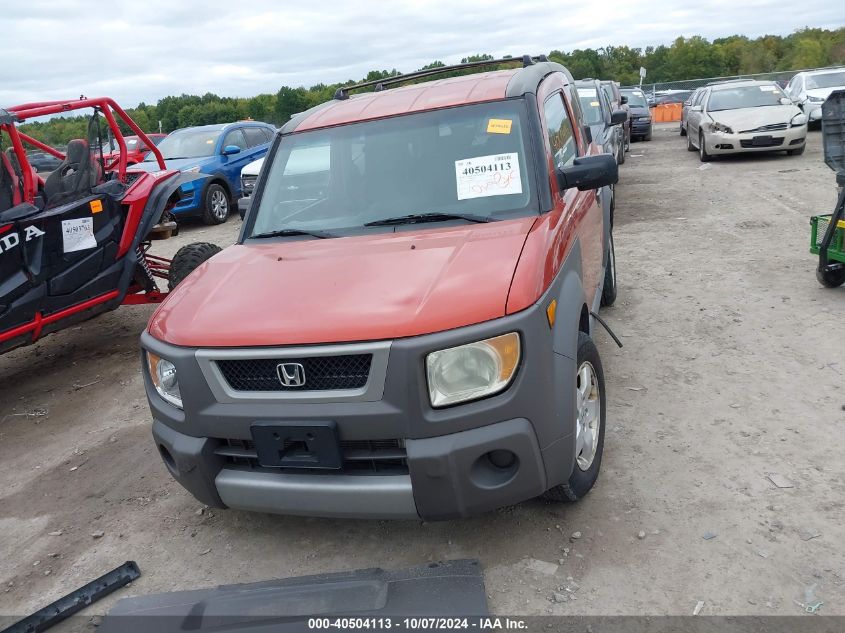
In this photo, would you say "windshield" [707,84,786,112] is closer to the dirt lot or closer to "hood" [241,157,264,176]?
"hood" [241,157,264,176]

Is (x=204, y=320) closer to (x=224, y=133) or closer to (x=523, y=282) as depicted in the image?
(x=523, y=282)

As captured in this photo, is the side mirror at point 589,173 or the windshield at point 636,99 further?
the windshield at point 636,99

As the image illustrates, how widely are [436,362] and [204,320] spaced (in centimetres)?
107

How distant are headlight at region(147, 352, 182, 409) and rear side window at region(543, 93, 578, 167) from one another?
2.19 metres

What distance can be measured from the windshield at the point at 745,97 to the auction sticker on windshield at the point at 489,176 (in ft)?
42.4

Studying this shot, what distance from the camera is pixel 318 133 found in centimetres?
419

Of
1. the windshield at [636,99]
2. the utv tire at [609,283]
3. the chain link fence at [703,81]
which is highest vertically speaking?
the chain link fence at [703,81]

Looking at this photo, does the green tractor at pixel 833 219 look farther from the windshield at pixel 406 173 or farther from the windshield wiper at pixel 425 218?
the windshield wiper at pixel 425 218

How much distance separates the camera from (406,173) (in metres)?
3.79

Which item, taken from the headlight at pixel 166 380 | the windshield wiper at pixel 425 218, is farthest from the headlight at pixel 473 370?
the headlight at pixel 166 380


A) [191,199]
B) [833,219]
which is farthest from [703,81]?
[833,219]

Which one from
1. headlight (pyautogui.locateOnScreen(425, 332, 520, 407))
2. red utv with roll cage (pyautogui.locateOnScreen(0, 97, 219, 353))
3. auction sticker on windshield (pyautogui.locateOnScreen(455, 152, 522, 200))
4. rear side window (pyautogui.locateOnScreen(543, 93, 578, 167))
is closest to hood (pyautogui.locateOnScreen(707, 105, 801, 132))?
rear side window (pyautogui.locateOnScreen(543, 93, 578, 167))

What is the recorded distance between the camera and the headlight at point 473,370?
8.75 ft

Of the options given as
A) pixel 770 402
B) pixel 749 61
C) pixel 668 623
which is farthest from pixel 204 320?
pixel 749 61
